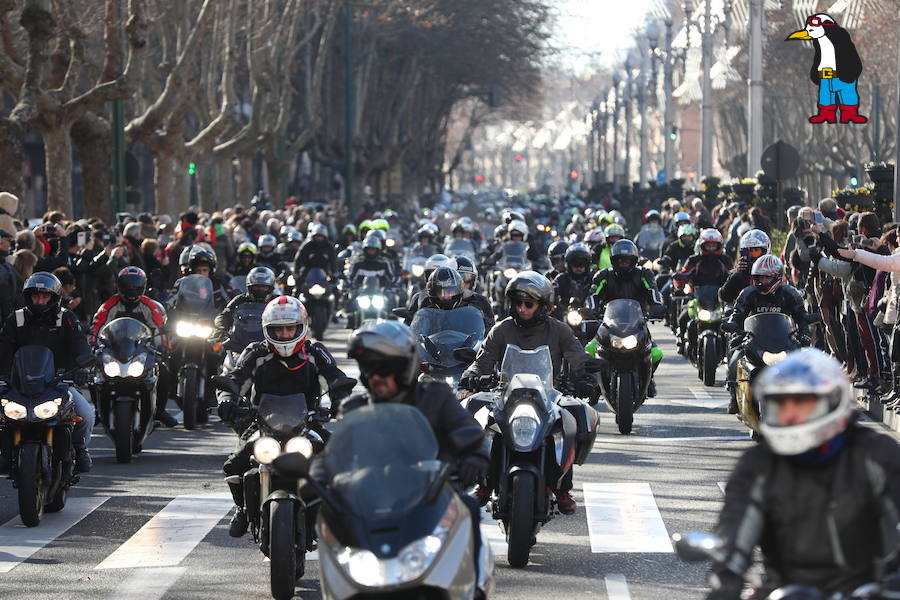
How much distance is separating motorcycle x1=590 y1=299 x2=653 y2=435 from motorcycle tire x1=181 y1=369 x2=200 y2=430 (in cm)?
350

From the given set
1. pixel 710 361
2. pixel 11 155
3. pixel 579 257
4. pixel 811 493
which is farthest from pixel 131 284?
pixel 11 155

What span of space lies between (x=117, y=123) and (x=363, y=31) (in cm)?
3442

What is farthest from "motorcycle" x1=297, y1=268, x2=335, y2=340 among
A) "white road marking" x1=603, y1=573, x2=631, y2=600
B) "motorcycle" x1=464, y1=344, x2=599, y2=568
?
"white road marking" x1=603, y1=573, x2=631, y2=600

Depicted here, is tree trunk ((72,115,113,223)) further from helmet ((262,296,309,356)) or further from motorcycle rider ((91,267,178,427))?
helmet ((262,296,309,356))

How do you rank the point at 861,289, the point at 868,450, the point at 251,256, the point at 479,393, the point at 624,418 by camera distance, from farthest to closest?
1. the point at 251,256
2. the point at 861,289
3. the point at 624,418
4. the point at 479,393
5. the point at 868,450

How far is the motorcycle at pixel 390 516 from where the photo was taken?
22.1 feet

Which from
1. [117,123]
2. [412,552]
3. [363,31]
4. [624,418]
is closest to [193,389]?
[624,418]

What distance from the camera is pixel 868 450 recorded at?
19.9 feet

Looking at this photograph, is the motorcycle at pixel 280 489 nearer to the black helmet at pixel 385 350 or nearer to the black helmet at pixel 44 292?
the black helmet at pixel 385 350

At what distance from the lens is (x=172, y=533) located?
11.9 m

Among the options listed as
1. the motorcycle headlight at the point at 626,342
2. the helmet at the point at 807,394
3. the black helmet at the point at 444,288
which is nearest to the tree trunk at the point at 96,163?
the motorcycle headlight at the point at 626,342

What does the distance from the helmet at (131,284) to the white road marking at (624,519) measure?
4.05m

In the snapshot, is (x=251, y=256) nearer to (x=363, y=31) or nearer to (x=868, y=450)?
(x=868, y=450)

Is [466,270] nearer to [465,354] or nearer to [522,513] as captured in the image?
[465,354]
